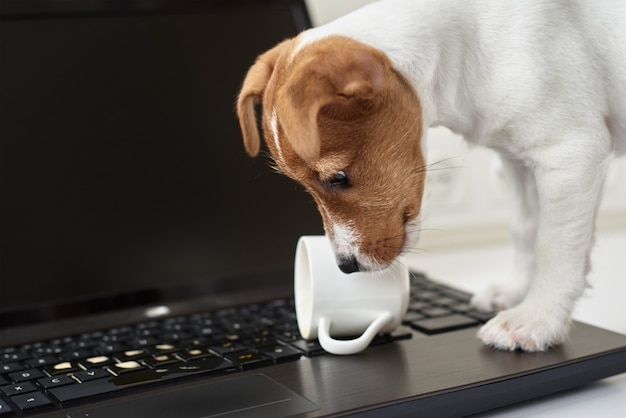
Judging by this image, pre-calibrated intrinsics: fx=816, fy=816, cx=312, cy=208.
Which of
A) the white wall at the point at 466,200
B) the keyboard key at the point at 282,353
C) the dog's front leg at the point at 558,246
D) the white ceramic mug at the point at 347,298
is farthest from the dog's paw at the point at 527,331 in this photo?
the white wall at the point at 466,200

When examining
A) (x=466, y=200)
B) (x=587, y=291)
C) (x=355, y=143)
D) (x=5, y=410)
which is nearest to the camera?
(x=5, y=410)

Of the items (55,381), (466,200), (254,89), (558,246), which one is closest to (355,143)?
(254,89)

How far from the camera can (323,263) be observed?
0.90m

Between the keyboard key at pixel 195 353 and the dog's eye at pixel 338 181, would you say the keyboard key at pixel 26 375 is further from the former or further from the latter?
the dog's eye at pixel 338 181

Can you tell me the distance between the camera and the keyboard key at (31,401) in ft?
2.35

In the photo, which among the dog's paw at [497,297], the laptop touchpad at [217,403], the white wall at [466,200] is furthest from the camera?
the white wall at [466,200]

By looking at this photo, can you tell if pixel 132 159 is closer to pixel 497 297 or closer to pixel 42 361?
pixel 42 361

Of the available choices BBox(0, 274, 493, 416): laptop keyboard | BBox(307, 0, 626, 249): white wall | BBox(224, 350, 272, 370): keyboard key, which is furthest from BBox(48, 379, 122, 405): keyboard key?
BBox(307, 0, 626, 249): white wall

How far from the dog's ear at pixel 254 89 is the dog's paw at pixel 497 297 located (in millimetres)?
363

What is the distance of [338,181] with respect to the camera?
Answer: 2.74ft

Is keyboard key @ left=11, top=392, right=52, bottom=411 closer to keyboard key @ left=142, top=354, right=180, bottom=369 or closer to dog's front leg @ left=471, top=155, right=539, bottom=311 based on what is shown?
keyboard key @ left=142, top=354, right=180, bottom=369

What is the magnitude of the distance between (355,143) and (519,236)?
1.25 ft

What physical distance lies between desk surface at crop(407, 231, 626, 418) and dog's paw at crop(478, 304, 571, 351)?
6 cm

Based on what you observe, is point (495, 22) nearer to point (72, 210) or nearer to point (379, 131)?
point (379, 131)
